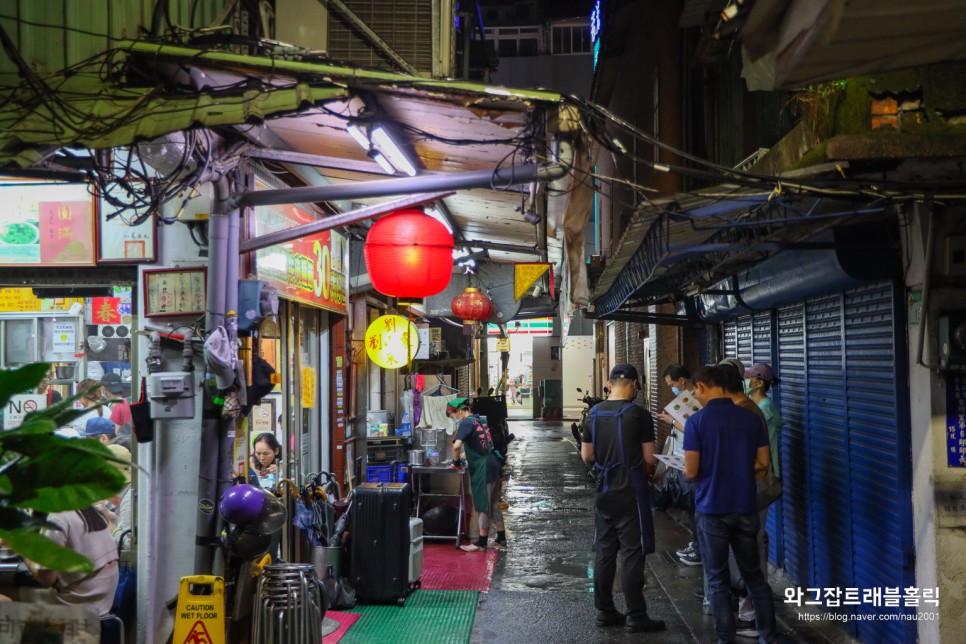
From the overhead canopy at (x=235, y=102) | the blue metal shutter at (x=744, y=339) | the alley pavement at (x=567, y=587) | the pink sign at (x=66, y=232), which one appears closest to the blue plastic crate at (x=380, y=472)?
the alley pavement at (x=567, y=587)

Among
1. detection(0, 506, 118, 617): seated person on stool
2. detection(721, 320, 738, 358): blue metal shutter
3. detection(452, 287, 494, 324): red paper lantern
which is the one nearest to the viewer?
detection(0, 506, 118, 617): seated person on stool

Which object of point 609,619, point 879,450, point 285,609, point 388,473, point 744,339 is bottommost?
point 609,619

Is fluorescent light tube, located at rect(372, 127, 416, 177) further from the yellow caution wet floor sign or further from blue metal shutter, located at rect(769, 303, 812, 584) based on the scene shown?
blue metal shutter, located at rect(769, 303, 812, 584)

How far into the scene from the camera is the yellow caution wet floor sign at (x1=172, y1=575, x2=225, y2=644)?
597 centimetres

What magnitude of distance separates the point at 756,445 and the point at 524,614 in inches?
123

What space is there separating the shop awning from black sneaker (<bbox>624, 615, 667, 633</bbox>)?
325 cm

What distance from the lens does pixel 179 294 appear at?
715cm

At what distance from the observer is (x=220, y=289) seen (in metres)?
6.82

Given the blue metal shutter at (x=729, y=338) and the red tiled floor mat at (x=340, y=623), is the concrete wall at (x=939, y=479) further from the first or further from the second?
the blue metal shutter at (x=729, y=338)

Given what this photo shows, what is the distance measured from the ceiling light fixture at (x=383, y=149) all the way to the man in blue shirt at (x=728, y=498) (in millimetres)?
3248

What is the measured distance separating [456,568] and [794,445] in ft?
14.5

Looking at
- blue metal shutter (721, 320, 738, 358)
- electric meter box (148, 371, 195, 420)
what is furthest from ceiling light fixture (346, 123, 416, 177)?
blue metal shutter (721, 320, 738, 358)

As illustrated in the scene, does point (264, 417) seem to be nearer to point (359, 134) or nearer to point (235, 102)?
point (359, 134)

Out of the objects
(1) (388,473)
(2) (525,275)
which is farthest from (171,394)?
(2) (525,275)
